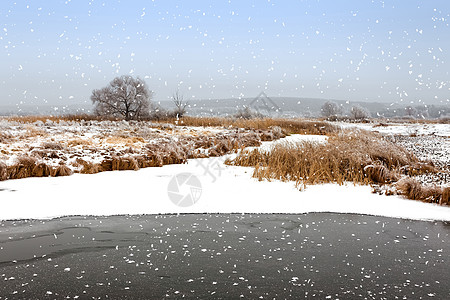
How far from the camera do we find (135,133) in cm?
1686

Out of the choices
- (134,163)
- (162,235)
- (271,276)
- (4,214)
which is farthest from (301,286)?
(134,163)

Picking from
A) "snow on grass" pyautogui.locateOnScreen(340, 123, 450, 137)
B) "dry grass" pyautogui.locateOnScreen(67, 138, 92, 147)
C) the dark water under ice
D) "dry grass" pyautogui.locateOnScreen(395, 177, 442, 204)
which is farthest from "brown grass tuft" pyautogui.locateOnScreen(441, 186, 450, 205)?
"snow on grass" pyautogui.locateOnScreen(340, 123, 450, 137)

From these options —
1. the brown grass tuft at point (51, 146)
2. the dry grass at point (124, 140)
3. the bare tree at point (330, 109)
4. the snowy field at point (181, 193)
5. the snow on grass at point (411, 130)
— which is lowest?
the snowy field at point (181, 193)

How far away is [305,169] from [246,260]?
5.22 m

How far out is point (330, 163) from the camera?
9.43 m

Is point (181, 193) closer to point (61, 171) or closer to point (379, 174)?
point (61, 171)

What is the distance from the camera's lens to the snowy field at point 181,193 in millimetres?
5980

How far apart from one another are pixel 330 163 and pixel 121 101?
26875 mm

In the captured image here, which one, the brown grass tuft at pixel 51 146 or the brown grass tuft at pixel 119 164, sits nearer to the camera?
the brown grass tuft at pixel 119 164

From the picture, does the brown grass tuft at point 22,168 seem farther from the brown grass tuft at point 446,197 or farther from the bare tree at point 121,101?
the bare tree at point 121,101

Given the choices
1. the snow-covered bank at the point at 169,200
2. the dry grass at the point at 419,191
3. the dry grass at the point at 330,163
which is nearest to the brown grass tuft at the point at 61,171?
the snow-covered bank at the point at 169,200

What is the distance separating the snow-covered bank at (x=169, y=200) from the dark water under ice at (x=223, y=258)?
0.48m

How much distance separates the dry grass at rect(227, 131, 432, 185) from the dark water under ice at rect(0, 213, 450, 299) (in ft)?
10.3

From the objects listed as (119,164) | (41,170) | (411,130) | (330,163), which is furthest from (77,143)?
(411,130)
